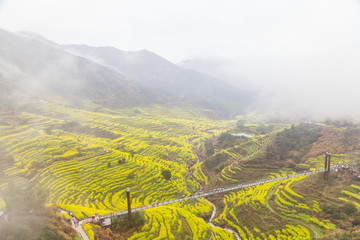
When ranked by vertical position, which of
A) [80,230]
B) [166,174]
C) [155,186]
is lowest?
[155,186]

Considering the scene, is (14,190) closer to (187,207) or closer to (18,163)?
(18,163)

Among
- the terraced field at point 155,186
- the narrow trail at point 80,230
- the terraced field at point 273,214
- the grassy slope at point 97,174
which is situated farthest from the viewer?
the grassy slope at point 97,174

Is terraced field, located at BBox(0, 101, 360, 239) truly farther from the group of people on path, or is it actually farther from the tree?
the group of people on path

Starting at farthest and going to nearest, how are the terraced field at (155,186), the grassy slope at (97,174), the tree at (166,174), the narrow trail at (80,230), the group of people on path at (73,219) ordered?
the tree at (166,174), the grassy slope at (97,174), the terraced field at (155,186), the group of people on path at (73,219), the narrow trail at (80,230)

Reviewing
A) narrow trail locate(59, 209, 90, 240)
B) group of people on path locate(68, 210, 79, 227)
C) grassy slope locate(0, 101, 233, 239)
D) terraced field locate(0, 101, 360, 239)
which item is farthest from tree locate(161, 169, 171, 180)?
narrow trail locate(59, 209, 90, 240)

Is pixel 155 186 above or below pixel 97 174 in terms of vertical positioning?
below

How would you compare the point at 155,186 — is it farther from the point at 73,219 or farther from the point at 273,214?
the point at 273,214

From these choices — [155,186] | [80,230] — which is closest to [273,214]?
[155,186]

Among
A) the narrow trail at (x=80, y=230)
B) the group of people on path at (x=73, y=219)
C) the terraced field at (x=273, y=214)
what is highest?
the group of people on path at (x=73, y=219)

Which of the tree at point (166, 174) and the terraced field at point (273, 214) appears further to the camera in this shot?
the tree at point (166, 174)

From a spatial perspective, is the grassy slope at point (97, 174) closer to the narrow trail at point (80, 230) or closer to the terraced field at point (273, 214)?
the narrow trail at point (80, 230)

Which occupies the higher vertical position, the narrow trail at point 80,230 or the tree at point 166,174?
the narrow trail at point 80,230

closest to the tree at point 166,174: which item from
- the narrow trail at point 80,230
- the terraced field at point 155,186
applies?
the terraced field at point 155,186
